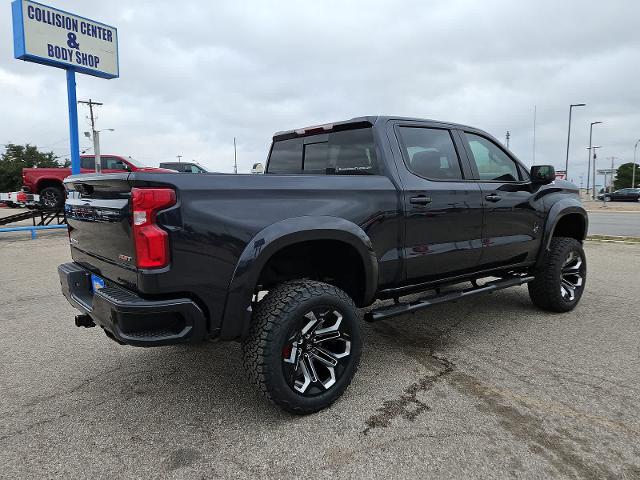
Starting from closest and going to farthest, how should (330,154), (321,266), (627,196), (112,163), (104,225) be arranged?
1. (104,225)
2. (321,266)
3. (330,154)
4. (112,163)
5. (627,196)

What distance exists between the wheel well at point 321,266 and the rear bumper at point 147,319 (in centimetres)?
62

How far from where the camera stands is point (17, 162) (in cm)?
5231

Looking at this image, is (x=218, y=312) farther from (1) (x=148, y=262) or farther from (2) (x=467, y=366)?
(2) (x=467, y=366)

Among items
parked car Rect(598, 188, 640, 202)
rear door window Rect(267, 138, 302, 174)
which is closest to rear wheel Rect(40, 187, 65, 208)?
rear door window Rect(267, 138, 302, 174)

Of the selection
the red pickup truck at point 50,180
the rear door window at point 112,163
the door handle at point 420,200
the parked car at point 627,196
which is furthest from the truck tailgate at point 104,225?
the parked car at point 627,196

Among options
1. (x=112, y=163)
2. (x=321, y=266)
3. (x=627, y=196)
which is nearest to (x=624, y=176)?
(x=627, y=196)

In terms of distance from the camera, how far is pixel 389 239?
317 centimetres

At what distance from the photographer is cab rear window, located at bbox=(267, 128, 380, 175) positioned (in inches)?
134

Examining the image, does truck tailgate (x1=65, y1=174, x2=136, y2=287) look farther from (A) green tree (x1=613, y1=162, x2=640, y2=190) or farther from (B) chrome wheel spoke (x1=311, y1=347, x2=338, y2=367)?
(A) green tree (x1=613, y1=162, x2=640, y2=190)

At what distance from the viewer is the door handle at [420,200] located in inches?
130

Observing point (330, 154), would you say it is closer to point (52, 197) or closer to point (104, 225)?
point (104, 225)

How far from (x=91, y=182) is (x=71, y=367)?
159 cm

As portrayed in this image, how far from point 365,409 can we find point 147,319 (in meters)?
1.38

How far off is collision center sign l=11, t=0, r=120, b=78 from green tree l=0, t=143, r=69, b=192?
41903mm
